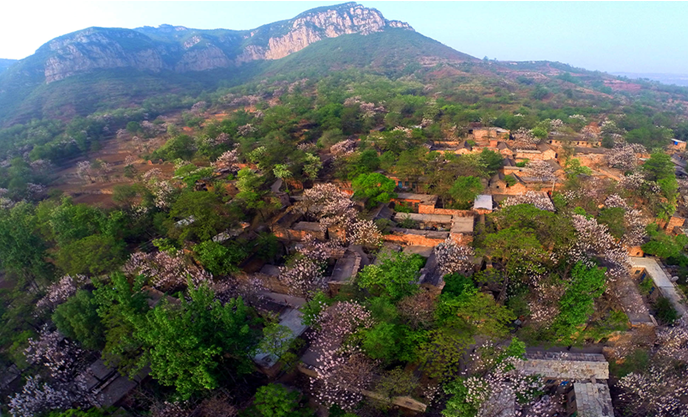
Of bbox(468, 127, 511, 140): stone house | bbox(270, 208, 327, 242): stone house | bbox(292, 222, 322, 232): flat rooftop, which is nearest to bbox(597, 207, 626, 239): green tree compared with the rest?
bbox(270, 208, 327, 242): stone house

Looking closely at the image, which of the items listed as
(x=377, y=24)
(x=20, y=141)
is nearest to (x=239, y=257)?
(x=20, y=141)

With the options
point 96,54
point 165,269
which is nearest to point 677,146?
point 165,269

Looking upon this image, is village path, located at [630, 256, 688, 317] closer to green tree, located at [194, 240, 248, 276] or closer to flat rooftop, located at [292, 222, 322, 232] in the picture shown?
flat rooftop, located at [292, 222, 322, 232]

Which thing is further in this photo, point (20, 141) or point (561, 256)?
point (20, 141)

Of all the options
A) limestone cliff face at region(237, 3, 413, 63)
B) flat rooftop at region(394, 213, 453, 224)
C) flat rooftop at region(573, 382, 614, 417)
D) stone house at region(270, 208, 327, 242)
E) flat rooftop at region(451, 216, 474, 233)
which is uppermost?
limestone cliff face at region(237, 3, 413, 63)

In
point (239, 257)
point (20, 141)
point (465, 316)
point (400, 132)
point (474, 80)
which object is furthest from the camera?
point (474, 80)

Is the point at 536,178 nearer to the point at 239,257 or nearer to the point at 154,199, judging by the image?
the point at 239,257

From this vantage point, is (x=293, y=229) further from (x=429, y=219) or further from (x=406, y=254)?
(x=429, y=219)
